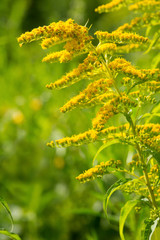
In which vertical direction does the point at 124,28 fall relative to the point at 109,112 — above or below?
above

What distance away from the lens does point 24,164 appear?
4078mm

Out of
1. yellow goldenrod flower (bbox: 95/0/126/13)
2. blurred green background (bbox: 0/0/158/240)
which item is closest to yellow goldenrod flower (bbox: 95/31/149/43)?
yellow goldenrod flower (bbox: 95/0/126/13)

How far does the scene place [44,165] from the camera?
3.92m

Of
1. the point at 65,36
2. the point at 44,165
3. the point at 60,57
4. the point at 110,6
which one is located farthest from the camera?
the point at 44,165

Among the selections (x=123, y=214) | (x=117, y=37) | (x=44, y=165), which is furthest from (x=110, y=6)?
(x=44, y=165)

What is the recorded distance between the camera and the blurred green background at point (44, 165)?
310 centimetres

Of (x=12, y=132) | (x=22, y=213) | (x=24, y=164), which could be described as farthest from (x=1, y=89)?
(x=22, y=213)

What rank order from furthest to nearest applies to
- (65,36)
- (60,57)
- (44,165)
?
(44,165) → (60,57) → (65,36)

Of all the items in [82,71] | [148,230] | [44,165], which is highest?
[44,165]

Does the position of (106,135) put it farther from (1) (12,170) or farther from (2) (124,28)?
(1) (12,170)

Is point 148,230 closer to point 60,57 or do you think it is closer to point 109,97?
point 109,97

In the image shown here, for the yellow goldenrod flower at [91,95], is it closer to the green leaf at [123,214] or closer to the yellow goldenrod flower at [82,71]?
the yellow goldenrod flower at [82,71]

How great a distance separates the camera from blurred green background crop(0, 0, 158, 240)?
3.10m

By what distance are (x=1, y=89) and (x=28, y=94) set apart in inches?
23.2
